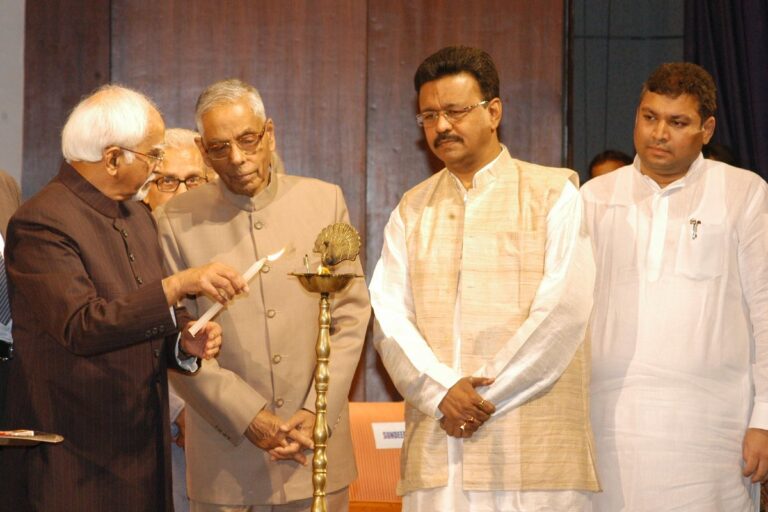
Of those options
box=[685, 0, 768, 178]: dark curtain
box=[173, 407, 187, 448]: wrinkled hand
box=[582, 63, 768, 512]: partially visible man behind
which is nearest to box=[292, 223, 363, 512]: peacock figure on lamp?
box=[582, 63, 768, 512]: partially visible man behind

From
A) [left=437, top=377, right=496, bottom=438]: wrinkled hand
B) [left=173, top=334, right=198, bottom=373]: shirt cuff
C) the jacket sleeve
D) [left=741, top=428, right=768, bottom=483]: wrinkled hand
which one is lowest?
[left=741, top=428, right=768, bottom=483]: wrinkled hand

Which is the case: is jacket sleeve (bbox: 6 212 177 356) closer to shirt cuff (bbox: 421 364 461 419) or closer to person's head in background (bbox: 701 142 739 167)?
shirt cuff (bbox: 421 364 461 419)

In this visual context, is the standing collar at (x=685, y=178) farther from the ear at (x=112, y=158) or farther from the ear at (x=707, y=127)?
the ear at (x=112, y=158)

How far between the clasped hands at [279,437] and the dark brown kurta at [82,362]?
31cm

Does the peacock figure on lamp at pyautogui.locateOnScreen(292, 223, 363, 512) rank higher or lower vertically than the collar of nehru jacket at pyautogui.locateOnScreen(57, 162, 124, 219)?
lower

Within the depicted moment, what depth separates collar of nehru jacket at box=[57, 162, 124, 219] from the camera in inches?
127

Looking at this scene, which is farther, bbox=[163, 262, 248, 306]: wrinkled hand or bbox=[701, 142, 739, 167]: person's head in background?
bbox=[701, 142, 739, 167]: person's head in background

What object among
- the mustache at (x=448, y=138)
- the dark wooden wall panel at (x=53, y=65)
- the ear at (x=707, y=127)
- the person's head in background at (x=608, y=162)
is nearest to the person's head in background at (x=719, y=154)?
the person's head in background at (x=608, y=162)

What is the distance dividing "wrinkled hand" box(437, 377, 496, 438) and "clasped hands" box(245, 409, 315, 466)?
1.48ft

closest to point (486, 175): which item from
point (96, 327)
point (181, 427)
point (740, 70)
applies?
point (96, 327)

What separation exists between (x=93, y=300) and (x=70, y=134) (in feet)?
1.71

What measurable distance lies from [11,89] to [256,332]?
262 cm

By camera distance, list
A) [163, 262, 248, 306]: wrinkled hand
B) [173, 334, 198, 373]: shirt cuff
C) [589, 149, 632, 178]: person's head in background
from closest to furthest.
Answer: [163, 262, 248, 306]: wrinkled hand → [173, 334, 198, 373]: shirt cuff → [589, 149, 632, 178]: person's head in background

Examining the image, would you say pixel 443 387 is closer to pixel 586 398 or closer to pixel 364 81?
pixel 586 398
